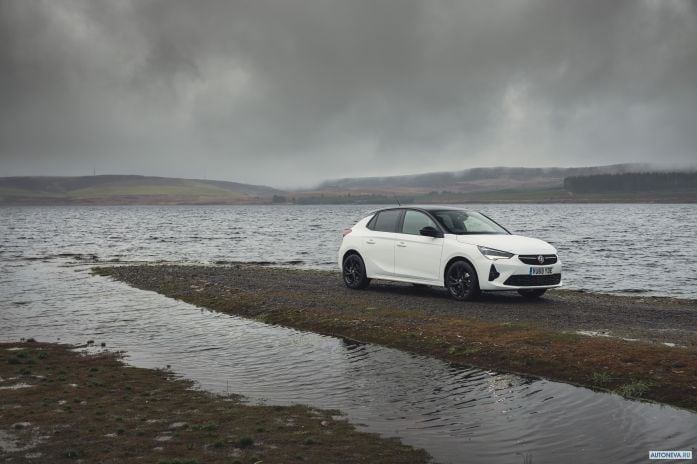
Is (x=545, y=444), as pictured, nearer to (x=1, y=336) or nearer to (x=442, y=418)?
(x=442, y=418)

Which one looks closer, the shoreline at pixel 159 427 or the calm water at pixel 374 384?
the shoreline at pixel 159 427

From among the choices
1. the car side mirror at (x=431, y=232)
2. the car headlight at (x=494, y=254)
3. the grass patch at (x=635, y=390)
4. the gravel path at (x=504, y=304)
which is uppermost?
the car side mirror at (x=431, y=232)

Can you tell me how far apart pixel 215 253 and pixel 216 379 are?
33.6m

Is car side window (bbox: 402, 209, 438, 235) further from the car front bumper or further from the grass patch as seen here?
the grass patch

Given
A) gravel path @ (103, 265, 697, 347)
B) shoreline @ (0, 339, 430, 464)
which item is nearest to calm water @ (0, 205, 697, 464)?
shoreline @ (0, 339, 430, 464)

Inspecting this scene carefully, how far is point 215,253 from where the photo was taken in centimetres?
4178

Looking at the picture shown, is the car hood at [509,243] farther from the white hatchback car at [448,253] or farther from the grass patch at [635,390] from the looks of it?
the grass patch at [635,390]

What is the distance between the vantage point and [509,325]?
38.0ft

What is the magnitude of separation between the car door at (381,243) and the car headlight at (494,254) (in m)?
2.49

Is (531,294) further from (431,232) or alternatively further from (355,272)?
(355,272)

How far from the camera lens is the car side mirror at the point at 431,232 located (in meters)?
15.4

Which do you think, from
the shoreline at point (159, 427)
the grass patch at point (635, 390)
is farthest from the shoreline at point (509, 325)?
the shoreline at point (159, 427)

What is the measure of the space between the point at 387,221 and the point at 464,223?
199 centimetres

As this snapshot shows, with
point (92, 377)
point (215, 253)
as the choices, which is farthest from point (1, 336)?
point (215, 253)
